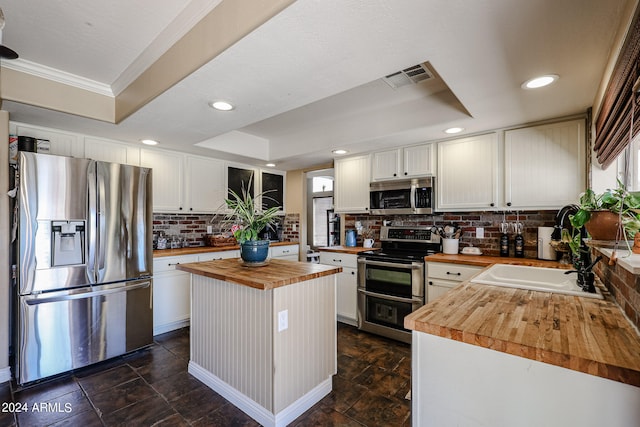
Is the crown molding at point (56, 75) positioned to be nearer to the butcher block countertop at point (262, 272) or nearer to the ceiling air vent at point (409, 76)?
the butcher block countertop at point (262, 272)

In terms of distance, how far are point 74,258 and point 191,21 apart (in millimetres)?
2073

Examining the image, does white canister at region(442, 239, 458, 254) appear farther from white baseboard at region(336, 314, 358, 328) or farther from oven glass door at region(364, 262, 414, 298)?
white baseboard at region(336, 314, 358, 328)

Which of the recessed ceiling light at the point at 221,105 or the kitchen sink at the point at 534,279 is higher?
the recessed ceiling light at the point at 221,105

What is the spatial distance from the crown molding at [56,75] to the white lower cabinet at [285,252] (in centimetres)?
260

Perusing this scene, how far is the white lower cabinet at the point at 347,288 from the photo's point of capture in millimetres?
3422

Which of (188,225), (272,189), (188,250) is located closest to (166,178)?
(188,225)

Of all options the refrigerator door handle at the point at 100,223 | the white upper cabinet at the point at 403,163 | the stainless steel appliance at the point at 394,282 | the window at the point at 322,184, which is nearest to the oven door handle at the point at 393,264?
the stainless steel appliance at the point at 394,282

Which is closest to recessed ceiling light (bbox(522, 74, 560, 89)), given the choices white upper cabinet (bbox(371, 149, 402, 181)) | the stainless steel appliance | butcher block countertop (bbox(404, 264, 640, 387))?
butcher block countertop (bbox(404, 264, 640, 387))

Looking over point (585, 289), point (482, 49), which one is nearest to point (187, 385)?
point (585, 289)

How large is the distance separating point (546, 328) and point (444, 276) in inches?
72.2

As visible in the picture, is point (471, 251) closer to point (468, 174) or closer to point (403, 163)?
point (468, 174)

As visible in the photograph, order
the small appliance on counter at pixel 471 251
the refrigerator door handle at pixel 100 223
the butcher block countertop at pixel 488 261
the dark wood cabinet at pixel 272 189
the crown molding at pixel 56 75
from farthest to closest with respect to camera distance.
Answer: the dark wood cabinet at pixel 272 189, the small appliance on counter at pixel 471 251, the refrigerator door handle at pixel 100 223, the butcher block countertop at pixel 488 261, the crown molding at pixel 56 75

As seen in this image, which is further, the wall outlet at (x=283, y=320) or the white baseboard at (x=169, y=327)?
the white baseboard at (x=169, y=327)

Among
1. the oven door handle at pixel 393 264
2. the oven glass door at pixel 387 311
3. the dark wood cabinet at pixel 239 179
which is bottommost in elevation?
the oven glass door at pixel 387 311
